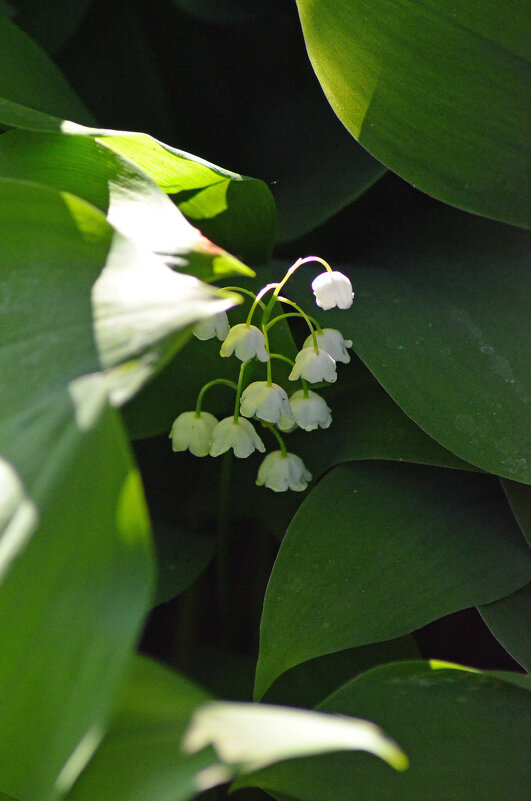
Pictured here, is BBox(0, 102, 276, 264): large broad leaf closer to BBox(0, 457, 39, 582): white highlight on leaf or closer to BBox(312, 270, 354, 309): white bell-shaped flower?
BBox(312, 270, 354, 309): white bell-shaped flower

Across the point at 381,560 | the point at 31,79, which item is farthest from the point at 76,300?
the point at 31,79

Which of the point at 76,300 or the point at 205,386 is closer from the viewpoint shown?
the point at 76,300

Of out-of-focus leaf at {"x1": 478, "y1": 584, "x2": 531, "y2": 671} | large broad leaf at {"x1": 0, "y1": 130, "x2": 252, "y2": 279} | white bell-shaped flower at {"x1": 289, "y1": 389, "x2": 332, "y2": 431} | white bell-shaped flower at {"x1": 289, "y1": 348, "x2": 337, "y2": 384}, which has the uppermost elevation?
large broad leaf at {"x1": 0, "y1": 130, "x2": 252, "y2": 279}

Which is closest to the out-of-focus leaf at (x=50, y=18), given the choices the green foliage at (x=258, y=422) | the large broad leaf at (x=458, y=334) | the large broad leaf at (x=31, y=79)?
the green foliage at (x=258, y=422)

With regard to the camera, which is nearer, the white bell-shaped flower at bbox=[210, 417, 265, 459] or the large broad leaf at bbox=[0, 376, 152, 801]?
the large broad leaf at bbox=[0, 376, 152, 801]

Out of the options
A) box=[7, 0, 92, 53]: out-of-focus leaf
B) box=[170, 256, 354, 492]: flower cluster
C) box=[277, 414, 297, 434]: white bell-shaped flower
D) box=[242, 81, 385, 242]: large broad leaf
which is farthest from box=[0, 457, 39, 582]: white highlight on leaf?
box=[7, 0, 92, 53]: out-of-focus leaf

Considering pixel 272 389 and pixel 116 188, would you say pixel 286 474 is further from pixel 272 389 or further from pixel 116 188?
pixel 116 188
